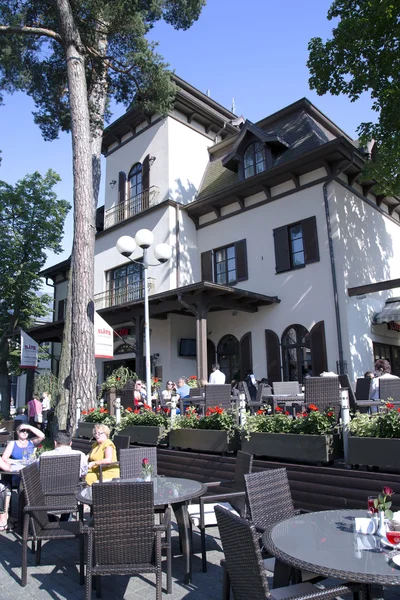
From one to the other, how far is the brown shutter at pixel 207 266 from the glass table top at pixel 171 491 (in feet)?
38.2

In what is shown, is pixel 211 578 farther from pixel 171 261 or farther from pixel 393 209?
pixel 393 209

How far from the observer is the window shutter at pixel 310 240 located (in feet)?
42.9

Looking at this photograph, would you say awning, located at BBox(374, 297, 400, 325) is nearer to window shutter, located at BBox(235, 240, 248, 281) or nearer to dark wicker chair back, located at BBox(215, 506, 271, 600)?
window shutter, located at BBox(235, 240, 248, 281)

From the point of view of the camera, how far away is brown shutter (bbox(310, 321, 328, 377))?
12.4m

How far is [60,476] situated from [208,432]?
1972 mm

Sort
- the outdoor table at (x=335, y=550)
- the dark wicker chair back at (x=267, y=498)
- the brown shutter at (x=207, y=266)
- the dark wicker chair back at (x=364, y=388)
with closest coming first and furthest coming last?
the outdoor table at (x=335, y=550), the dark wicker chair back at (x=267, y=498), the dark wicker chair back at (x=364, y=388), the brown shutter at (x=207, y=266)

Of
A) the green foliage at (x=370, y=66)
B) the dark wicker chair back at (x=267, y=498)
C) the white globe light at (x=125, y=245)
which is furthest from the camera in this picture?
the green foliage at (x=370, y=66)

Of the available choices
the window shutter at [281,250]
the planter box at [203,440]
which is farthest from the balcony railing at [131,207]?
the planter box at [203,440]

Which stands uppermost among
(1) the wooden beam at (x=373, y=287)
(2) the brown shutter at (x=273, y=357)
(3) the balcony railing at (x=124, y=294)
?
(3) the balcony railing at (x=124, y=294)

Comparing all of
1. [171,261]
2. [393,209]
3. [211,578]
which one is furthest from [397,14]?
[211,578]

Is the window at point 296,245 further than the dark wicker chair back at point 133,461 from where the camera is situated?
Yes

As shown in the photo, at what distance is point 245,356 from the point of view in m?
14.4

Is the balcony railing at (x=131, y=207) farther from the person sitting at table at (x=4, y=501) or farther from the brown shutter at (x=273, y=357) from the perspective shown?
the person sitting at table at (x=4, y=501)

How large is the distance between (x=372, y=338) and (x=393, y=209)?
17.9ft
